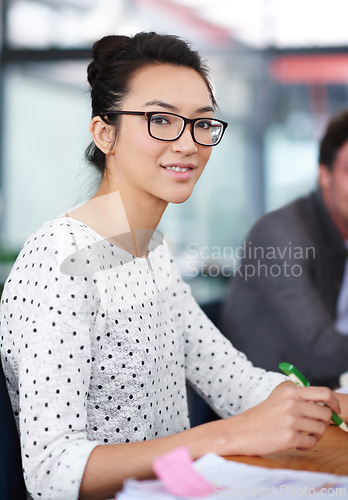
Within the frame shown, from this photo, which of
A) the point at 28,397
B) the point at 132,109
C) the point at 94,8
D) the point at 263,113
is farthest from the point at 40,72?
the point at 28,397

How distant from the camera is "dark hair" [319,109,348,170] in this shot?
1.93 metres

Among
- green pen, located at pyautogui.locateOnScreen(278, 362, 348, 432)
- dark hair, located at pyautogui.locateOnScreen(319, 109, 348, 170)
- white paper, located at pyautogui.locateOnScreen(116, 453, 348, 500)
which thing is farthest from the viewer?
dark hair, located at pyautogui.locateOnScreen(319, 109, 348, 170)

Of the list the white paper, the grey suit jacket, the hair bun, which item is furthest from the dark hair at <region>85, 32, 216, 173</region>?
the grey suit jacket

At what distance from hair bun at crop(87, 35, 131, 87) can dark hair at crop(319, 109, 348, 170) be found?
1.02 m

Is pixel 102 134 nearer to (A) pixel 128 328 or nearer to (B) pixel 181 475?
(A) pixel 128 328

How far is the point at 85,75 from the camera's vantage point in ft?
3.95

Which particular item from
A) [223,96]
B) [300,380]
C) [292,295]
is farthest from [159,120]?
[223,96]

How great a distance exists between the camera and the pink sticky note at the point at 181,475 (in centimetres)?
68

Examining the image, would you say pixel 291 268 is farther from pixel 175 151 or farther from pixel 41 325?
pixel 41 325

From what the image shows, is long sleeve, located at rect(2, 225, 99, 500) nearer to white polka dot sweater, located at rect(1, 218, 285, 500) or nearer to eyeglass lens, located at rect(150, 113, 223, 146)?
white polka dot sweater, located at rect(1, 218, 285, 500)

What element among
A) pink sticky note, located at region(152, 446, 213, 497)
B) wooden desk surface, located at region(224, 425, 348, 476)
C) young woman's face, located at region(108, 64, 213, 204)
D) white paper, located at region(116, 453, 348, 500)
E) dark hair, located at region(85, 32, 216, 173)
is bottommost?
wooden desk surface, located at region(224, 425, 348, 476)

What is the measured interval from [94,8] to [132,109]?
399 centimetres

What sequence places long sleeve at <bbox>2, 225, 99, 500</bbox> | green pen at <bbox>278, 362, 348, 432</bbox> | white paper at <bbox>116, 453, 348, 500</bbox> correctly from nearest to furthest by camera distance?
white paper at <bbox>116, 453, 348, 500</bbox>, long sleeve at <bbox>2, 225, 99, 500</bbox>, green pen at <bbox>278, 362, 348, 432</bbox>

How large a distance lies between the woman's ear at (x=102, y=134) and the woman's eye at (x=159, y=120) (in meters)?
0.10
